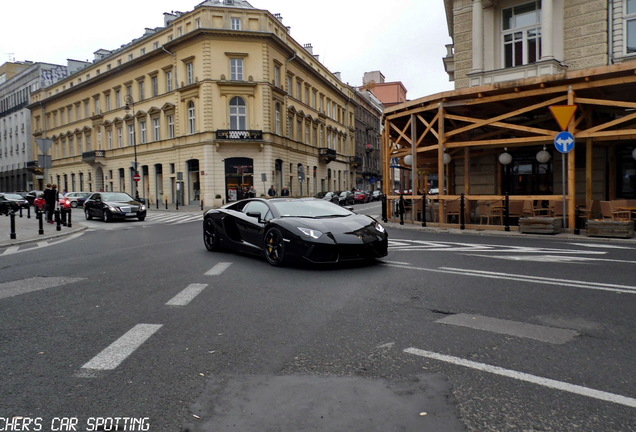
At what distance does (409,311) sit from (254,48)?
1536 inches

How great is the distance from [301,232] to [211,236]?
3628mm

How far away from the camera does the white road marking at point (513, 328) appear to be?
4.39m

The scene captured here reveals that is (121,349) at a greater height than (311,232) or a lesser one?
lesser

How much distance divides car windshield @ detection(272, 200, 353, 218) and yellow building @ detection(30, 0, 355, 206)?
Answer: 27263mm

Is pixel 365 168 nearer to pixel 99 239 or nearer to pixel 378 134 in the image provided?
pixel 378 134

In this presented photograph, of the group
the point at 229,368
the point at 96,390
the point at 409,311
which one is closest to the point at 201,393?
the point at 229,368

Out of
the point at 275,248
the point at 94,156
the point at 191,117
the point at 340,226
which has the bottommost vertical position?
the point at 275,248

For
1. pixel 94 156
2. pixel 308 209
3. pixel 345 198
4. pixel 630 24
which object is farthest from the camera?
pixel 94 156

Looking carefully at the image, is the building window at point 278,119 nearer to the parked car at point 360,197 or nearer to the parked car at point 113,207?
the parked car at point 360,197

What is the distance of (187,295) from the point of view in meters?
6.41

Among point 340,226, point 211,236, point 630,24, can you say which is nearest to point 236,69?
point 630,24

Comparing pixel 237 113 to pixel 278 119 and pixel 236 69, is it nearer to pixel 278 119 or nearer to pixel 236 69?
pixel 236 69

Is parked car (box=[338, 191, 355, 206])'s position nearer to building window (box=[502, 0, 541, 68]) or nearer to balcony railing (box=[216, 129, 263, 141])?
balcony railing (box=[216, 129, 263, 141])

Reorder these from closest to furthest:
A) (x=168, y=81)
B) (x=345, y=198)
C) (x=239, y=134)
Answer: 1. (x=239, y=134)
2. (x=168, y=81)
3. (x=345, y=198)
